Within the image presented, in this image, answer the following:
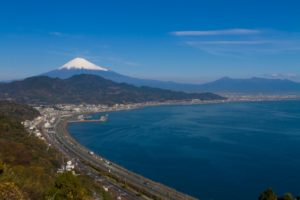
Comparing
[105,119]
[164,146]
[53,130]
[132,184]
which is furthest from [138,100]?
[132,184]

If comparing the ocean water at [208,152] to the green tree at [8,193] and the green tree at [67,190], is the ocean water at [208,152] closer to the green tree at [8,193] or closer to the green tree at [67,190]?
the green tree at [67,190]

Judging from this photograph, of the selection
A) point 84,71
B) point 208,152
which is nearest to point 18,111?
point 208,152

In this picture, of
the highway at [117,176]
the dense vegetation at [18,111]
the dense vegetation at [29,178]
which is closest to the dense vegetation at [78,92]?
the dense vegetation at [18,111]

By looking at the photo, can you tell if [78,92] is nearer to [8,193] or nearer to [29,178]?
[29,178]

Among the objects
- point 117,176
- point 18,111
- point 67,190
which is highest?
point 67,190

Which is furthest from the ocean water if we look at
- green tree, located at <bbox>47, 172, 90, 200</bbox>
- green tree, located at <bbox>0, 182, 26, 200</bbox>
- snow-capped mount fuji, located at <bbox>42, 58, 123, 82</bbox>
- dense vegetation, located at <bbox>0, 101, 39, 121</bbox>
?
snow-capped mount fuji, located at <bbox>42, 58, 123, 82</bbox>

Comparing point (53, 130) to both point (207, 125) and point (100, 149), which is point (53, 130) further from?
point (207, 125)

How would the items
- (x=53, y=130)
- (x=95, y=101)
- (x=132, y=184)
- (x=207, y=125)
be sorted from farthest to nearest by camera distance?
(x=95, y=101), (x=207, y=125), (x=53, y=130), (x=132, y=184)
